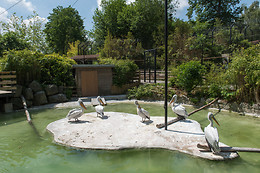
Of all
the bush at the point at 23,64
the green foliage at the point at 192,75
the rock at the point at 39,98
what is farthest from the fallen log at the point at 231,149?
the bush at the point at 23,64

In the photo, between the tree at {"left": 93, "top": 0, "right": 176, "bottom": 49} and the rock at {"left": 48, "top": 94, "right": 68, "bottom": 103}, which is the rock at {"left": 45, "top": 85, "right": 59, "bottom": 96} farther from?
the tree at {"left": 93, "top": 0, "right": 176, "bottom": 49}

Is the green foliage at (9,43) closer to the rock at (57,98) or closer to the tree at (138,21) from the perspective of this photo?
the tree at (138,21)

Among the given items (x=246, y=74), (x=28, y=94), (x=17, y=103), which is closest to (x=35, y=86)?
(x=28, y=94)

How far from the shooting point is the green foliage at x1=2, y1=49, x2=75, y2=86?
1029cm

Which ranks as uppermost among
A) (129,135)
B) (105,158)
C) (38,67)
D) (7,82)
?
(38,67)

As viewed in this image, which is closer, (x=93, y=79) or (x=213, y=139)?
(x=213, y=139)

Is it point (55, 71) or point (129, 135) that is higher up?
point (55, 71)

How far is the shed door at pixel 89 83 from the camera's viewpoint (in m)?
12.2

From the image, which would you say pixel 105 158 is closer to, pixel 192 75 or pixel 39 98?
pixel 192 75

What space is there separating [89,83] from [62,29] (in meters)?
23.5

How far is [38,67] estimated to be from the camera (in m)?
11.3

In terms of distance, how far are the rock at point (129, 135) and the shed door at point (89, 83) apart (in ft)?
18.8

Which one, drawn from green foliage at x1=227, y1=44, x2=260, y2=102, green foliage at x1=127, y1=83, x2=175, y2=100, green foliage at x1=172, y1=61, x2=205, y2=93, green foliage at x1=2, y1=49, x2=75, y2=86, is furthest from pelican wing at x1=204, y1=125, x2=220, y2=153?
green foliage at x1=2, y1=49, x2=75, y2=86

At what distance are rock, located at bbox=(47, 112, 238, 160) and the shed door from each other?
5.73 metres
